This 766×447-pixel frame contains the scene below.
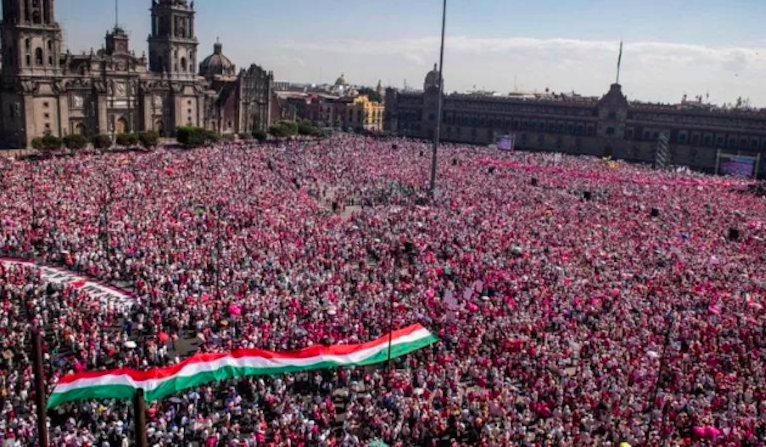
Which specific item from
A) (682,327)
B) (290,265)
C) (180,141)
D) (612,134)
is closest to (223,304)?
(290,265)

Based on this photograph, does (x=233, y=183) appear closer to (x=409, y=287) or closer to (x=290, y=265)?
(x=290, y=265)

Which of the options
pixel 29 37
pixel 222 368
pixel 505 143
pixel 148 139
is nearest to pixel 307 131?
pixel 505 143

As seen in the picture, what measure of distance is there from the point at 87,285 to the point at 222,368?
11550mm

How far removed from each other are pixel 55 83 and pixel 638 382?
234 feet

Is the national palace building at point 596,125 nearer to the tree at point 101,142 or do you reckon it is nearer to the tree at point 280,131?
the tree at point 280,131

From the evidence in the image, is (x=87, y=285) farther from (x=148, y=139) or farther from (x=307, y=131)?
(x=307, y=131)

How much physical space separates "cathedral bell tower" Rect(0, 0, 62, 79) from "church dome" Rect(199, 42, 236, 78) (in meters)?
37.9

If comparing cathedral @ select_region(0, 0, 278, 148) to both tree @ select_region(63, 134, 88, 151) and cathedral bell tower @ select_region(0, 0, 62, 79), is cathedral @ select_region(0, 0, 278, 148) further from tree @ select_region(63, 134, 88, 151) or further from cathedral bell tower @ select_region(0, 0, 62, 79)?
tree @ select_region(63, 134, 88, 151)

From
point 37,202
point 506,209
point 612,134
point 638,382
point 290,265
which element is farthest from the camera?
point 612,134

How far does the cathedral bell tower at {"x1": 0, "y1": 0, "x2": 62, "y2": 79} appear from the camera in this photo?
7025cm

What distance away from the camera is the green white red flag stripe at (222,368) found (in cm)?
1769

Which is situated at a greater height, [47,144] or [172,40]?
[172,40]

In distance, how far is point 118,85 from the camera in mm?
81188

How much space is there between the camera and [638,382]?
68.2 ft
